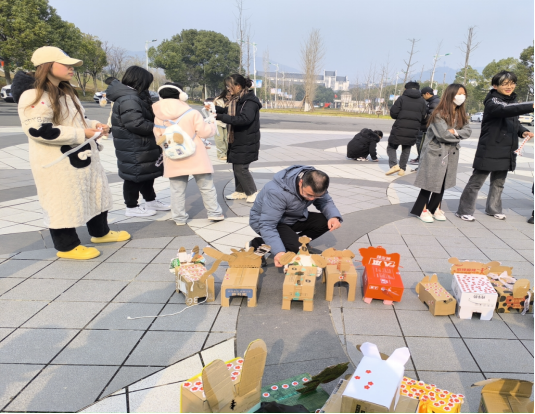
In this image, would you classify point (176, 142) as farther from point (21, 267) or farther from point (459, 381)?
point (459, 381)

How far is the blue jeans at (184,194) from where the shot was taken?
15.0ft

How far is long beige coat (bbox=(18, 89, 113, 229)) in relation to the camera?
3.21m

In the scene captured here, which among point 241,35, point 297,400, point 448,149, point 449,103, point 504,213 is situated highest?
point 241,35

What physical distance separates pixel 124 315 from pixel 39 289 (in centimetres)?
90

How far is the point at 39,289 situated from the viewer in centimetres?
321

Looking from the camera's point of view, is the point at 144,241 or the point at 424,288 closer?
the point at 424,288

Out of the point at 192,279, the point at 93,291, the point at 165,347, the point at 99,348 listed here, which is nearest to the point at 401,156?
the point at 192,279

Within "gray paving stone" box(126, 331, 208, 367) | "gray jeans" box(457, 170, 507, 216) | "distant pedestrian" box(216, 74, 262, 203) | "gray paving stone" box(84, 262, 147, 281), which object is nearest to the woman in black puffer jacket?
"distant pedestrian" box(216, 74, 262, 203)

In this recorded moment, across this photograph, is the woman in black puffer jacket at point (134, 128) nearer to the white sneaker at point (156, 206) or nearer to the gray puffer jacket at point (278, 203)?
the white sneaker at point (156, 206)

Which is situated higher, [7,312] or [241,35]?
[241,35]

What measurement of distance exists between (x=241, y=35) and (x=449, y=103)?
17.9 metres

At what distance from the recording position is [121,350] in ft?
8.08

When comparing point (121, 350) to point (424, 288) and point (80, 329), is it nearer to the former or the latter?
point (80, 329)

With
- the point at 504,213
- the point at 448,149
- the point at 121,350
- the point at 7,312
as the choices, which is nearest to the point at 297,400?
the point at 121,350
